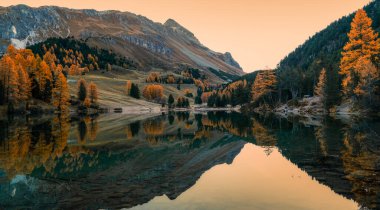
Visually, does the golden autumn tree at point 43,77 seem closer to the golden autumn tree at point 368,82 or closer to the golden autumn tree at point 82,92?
the golden autumn tree at point 82,92

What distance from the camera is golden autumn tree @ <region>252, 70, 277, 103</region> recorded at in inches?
5212

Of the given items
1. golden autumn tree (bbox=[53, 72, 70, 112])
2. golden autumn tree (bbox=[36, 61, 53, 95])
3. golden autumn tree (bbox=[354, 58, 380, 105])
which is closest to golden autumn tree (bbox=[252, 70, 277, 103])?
golden autumn tree (bbox=[354, 58, 380, 105])

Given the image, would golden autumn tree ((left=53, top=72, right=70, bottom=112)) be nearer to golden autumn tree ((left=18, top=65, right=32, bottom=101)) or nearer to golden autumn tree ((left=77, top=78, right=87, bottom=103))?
golden autumn tree ((left=18, top=65, right=32, bottom=101))

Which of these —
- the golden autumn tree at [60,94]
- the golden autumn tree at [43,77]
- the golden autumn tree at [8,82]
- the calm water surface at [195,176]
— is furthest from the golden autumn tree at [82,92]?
the calm water surface at [195,176]

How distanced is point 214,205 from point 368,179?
9.74 m

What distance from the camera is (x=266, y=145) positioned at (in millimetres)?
36594

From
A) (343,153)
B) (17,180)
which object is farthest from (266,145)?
(17,180)

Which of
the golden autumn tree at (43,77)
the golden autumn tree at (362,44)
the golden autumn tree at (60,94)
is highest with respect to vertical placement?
the golden autumn tree at (362,44)

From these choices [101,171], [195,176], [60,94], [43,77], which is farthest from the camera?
[60,94]

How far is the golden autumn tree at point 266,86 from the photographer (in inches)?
5212

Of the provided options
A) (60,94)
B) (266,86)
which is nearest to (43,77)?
(60,94)

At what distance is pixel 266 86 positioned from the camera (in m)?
134

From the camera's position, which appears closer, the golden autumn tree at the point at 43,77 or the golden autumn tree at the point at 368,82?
the golden autumn tree at the point at 368,82

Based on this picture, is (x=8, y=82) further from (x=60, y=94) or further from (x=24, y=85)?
(x=60, y=94)
